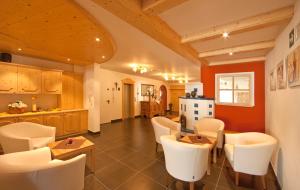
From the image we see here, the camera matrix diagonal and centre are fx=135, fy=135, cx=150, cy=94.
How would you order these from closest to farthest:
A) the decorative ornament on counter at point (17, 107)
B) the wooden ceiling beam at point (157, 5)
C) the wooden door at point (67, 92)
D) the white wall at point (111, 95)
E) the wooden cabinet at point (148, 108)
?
the wooden ceiling beam at point (157, 5) < the decorative ornament on counter at point (17, 107) < the wooden door at point (67, 92) < the white wall at point (111, 95) < the wooden cabinet at point (148, 108)

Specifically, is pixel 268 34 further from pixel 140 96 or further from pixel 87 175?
pixel 140 96

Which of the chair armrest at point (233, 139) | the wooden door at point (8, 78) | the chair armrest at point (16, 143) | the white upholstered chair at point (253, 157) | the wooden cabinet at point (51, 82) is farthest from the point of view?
the wooden cabinet at point (51, 82)

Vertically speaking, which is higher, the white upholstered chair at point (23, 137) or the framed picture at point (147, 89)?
the framed picture at point (147, 89)

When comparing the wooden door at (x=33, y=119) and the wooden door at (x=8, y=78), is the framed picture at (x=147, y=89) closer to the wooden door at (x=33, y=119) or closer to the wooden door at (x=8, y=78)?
the wooden door at (x=33, y=119)

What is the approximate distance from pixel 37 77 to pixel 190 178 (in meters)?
4.52

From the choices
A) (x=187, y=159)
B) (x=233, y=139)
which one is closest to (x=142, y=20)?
(x=187, y=159)

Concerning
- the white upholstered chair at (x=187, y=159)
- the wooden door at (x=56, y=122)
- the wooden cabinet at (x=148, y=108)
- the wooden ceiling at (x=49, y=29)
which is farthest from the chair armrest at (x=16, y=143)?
the wooden cabinet at (x=148, y=108)

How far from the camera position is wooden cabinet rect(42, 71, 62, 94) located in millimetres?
3947

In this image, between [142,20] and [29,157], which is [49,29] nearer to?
[142,20]

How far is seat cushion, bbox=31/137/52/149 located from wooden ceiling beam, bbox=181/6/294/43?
3.54 m

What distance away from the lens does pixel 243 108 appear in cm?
393

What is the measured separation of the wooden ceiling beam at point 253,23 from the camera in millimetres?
1704

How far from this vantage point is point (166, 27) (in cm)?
218

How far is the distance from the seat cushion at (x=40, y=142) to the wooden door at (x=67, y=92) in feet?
5.94
